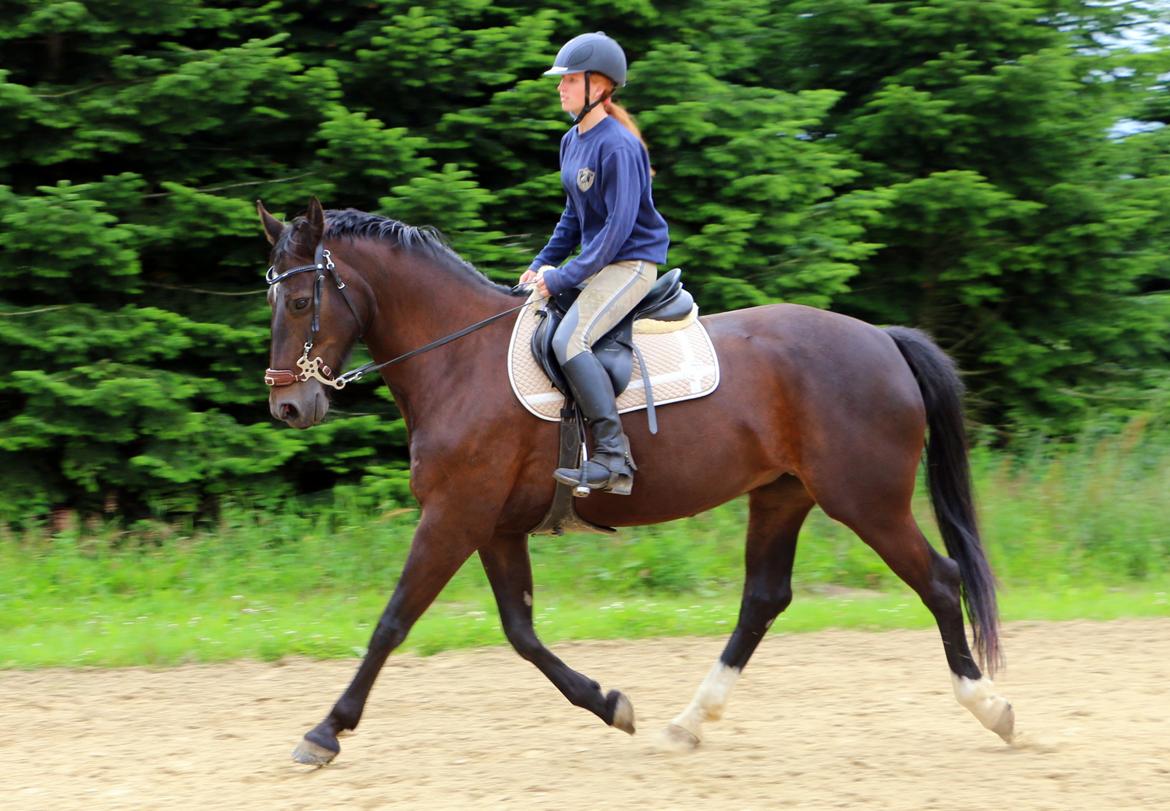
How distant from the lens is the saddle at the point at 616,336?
5555 millimetres

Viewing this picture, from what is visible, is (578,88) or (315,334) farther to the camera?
(578,88)

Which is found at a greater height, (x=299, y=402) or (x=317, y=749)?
(x=299, y=402)

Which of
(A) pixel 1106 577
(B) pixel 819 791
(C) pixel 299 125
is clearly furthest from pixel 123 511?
(A) pixel 1106 577

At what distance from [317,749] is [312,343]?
5.69 ft

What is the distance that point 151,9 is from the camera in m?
8.91

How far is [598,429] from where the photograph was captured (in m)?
5.45

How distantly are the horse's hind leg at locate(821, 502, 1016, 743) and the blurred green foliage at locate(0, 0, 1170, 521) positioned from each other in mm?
4265

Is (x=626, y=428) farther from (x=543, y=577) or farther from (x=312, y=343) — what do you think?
(x=543, y=577)

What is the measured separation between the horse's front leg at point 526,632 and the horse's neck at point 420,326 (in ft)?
2.48

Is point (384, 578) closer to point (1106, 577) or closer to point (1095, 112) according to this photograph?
point (1106, 577)

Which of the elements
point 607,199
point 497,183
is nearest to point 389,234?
point 607,199

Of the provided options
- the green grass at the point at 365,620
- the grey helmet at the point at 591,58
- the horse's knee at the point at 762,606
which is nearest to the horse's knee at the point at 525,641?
the horse's knee at the point at 762,606

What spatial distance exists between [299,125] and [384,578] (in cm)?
368

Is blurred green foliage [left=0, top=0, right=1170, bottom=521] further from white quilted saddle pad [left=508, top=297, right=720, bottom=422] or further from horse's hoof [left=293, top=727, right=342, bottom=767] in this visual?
horse's hoof [left=293, top=727, right=342, bottom=767]
